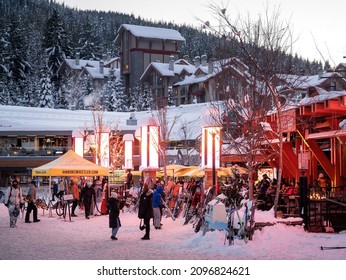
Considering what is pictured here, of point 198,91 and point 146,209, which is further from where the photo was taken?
point 198,91

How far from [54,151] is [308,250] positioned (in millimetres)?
41310

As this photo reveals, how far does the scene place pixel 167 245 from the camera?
41.4 feet

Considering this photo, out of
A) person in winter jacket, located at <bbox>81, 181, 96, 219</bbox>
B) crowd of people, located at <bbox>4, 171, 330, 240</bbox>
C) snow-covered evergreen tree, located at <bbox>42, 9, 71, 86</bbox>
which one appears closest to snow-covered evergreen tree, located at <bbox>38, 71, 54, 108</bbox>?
snow-covered evergreen tree, located at <bbox>42, 9, 71, 86</bbox>

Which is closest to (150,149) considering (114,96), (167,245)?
(167,245)

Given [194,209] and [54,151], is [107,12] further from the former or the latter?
[194,209]

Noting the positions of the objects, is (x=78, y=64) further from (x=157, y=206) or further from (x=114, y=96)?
(x=157, y=206)

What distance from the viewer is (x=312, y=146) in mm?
20250

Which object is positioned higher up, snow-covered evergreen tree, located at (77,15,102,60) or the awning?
snow-covered evergreen tree, located at (77,15,102,60)

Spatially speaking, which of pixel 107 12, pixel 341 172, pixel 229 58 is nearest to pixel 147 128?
pixel 229 58

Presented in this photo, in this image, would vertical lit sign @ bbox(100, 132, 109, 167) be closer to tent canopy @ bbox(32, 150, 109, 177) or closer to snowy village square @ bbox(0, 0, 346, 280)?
snowy village square @ bbox(0, 0, 346, 280)

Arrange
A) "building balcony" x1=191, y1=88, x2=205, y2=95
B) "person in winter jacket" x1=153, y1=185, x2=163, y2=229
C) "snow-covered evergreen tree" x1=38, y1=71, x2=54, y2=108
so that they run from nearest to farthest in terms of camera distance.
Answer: "person in winter jacket" x1=153, y1=185, x2=163, y2=229 < "building balcony" x1=191, y1=88, x2=205, y2=95 < "snow-covered evergreen tree" x1=38, y1=71, x2=54, y2=108

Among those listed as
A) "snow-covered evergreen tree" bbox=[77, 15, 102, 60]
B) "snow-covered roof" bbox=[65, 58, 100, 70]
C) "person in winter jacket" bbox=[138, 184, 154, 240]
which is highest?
"snow-covered evergreen tree" bbox=[77, 15, 102, 60]

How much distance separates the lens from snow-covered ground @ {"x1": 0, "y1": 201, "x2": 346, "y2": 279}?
10.8 meters

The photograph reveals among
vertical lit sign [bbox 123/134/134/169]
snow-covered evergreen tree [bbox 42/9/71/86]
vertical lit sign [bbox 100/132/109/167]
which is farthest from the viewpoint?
snow-covered evergreen tree [bbox 42/9/71/86]
